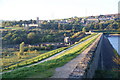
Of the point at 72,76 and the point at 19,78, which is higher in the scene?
the point at 72,76

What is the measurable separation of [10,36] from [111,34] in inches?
1262

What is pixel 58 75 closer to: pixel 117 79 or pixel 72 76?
pixel 72 76

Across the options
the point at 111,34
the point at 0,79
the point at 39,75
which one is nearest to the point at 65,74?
the point at 39,75

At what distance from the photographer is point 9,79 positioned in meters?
6.16

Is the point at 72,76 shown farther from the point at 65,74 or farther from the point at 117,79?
the point at 117,79

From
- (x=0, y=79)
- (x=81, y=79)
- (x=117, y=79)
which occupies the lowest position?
(x=117, y=79)

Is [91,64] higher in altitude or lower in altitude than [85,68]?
lower

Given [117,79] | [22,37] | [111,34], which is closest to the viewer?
[117,79]

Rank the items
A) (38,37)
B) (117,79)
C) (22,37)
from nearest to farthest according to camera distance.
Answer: (117,79) → (22,37) → (38,37)

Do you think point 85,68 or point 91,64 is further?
point 91,64

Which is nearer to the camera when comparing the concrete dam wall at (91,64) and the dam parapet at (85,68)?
the dam parapet at (85,68)

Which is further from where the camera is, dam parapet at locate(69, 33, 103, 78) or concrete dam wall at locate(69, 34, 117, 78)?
concrete dam wall at locate(69, 34, 117, 78)

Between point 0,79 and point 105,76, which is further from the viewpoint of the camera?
point 105,76

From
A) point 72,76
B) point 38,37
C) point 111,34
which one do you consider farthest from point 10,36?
point 111,34
